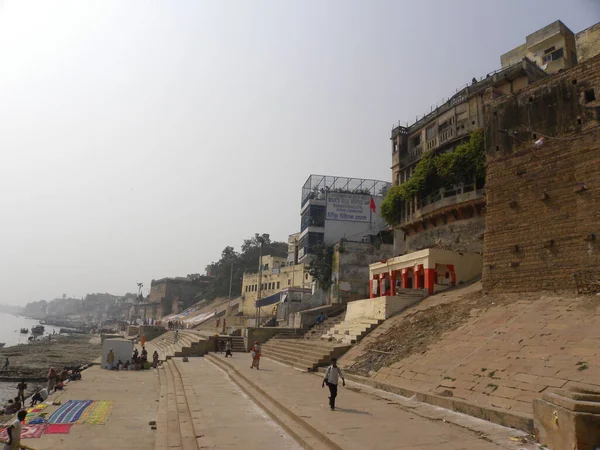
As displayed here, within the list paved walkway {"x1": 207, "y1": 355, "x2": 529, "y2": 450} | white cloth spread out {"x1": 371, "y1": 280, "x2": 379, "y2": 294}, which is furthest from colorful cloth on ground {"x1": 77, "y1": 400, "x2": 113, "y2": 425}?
white cloth spread out {"x1": 371, "y1": 280, "x2": 379, "y2": 294}

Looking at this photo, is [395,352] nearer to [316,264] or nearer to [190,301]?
[316,264]

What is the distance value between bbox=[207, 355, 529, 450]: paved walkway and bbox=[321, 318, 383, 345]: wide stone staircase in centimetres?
619

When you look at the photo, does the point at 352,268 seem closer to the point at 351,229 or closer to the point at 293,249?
the point at 351,229

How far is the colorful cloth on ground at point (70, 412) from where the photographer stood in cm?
979

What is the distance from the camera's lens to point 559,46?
29969mm

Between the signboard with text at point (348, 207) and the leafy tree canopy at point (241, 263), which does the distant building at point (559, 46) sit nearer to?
the signboard with text at point (348, 207)

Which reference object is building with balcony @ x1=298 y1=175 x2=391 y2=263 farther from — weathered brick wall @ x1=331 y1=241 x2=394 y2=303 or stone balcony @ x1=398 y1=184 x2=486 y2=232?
stone balcony @ x1=398 y1=184 x2=486 y2=232

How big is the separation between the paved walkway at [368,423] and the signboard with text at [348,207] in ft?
101

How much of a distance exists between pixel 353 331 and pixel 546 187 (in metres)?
9.83

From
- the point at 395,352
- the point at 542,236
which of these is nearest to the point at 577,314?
the point at 542,236

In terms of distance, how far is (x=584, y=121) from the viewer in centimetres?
1437

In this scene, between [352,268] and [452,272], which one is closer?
[452,272]

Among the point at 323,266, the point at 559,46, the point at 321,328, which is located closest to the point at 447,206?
the point at 321,328

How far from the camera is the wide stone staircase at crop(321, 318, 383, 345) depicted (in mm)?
19047
